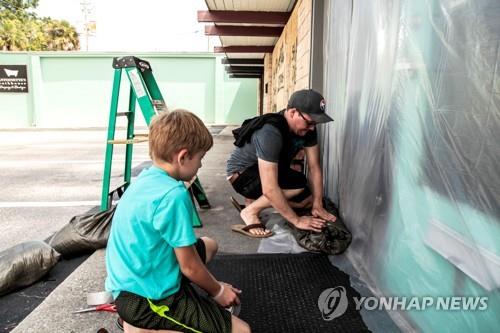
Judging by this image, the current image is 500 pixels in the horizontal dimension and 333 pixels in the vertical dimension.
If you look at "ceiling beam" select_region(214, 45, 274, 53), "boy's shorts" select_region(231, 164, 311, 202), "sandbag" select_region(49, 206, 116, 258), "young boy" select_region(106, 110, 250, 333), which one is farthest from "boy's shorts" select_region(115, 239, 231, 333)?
"ceiling beam" select_region(214, 45, 274, 53)

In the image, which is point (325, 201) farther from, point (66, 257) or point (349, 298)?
point (66, 257)

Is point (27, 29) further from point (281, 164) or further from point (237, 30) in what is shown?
point (281, 164)

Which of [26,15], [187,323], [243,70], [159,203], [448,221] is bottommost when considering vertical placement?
[187,323]

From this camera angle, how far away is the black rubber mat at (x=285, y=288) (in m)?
2.17

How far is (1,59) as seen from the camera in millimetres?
21266

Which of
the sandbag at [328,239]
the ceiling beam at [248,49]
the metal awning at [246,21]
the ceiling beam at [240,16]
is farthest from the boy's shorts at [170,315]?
the ceiling beam at [248,49]

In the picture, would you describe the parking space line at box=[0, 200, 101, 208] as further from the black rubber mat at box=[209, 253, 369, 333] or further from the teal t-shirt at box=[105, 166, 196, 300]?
the teal t-shirt at box=[105, 166, 196, 300]

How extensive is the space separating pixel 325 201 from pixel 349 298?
1.35m

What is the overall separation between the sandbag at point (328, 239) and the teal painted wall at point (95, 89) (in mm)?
18285

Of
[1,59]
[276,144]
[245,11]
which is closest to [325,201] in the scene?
[276,144]

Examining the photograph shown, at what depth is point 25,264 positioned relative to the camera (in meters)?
2.93

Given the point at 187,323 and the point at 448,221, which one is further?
the point at 448,221

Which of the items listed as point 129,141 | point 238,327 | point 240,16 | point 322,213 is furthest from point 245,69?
point 238,327

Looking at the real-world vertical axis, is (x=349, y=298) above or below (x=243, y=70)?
below
